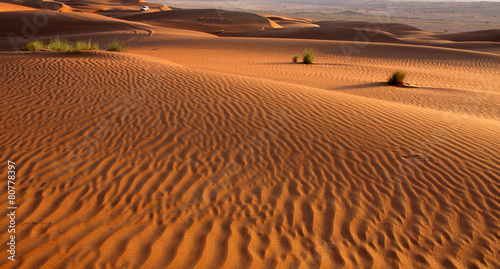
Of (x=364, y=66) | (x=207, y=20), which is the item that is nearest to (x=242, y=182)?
(x=364, y=66)

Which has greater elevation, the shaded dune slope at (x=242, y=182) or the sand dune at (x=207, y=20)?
the sand dune at (x=207, y=20)

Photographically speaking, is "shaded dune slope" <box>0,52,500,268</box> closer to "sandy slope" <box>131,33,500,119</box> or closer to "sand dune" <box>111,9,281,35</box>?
"sandy slope" <box>131,33,500,119</box>

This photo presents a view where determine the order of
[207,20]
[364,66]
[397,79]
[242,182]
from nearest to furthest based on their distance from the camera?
[242,182], [397,79], [364,66], [207,20]

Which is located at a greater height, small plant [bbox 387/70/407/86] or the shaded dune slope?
small plant [bbox 387/70/407/86]

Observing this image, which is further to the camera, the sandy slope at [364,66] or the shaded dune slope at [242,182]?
the sandy slope at [364,66]

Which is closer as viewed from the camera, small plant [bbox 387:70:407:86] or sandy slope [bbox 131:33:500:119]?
sandy slope [bbox 131:33:500:119]

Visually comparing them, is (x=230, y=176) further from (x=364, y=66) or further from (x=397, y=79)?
(x=364, y=66)

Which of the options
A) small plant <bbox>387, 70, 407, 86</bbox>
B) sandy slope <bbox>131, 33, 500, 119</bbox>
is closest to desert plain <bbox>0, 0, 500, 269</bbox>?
sandy slope <bbox>131, 33, 500, 119</bbox>

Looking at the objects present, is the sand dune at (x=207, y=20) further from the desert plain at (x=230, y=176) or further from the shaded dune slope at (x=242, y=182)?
the shaded dune slope at (x=242, y=182)

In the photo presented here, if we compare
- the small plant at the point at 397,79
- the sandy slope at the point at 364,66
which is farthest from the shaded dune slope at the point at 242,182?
the small plant at the point at 397,79
